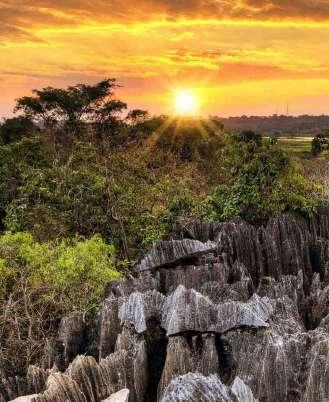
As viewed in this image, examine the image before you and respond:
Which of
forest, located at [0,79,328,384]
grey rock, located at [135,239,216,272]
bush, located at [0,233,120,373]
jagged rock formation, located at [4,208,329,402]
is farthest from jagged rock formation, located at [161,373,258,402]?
bush, located at [0,233,120,373]

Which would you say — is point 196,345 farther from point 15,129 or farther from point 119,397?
point 15,129

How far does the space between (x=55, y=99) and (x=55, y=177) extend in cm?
2688

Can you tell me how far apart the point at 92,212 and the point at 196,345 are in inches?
664

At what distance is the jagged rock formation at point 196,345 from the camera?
8773 millimetres

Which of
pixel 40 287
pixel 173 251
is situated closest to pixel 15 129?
pixel 40 287

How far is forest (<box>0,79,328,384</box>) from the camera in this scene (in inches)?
698

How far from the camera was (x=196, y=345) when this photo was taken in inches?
416

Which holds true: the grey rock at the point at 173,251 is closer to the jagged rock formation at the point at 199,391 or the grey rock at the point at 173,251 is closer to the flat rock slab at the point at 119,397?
the flat rock slab at the point at 119,397

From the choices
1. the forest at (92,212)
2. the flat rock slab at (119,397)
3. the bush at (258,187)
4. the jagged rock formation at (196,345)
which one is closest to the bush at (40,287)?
the forest at (92,212)

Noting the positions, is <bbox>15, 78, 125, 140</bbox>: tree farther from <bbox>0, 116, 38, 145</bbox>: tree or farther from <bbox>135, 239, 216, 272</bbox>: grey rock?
<bbox>135, 239, 216, 272</bbox>: grey rock

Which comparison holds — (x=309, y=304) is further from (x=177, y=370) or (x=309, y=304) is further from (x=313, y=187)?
(x=313, y=187)

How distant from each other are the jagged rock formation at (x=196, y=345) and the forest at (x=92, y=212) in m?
2.80

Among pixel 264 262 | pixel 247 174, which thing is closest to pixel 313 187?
pixel 247 174

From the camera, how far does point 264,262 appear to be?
16.9m
